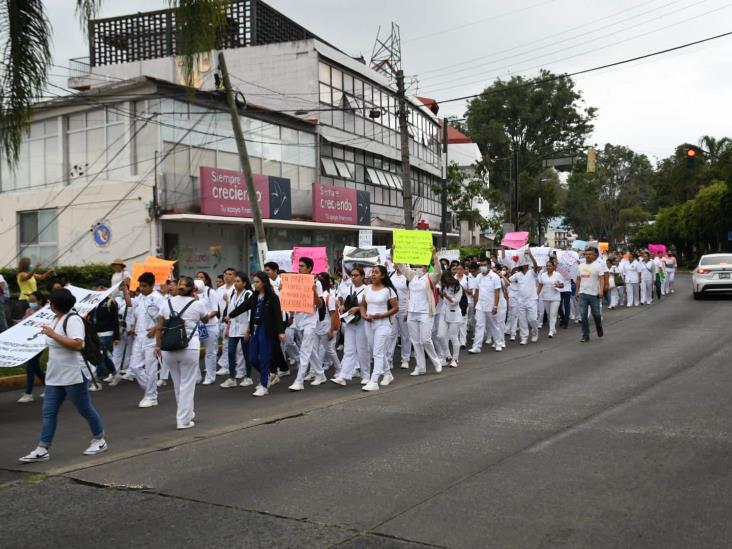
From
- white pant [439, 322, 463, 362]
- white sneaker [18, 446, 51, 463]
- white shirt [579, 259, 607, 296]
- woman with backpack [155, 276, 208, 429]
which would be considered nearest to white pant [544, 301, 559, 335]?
white shirt [579, 259, 607, 296]

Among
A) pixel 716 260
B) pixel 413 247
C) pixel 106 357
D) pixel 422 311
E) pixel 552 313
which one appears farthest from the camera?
pixel 716 260

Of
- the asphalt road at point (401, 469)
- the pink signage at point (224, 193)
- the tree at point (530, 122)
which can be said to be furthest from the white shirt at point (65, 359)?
the tree at point (530, 122)

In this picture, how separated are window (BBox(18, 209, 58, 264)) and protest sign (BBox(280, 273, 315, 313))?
51.7 ft

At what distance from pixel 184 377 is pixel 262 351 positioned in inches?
83.6

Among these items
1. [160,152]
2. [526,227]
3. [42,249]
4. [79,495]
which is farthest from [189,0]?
[526,227]

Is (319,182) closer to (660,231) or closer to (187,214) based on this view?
(187,214)

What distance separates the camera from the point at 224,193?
24281 millimetres

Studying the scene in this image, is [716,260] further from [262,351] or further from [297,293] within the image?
[262,351]

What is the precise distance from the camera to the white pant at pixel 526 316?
16.0 m

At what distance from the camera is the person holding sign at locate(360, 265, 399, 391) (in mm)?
10563

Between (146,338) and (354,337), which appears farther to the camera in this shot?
(354,337)

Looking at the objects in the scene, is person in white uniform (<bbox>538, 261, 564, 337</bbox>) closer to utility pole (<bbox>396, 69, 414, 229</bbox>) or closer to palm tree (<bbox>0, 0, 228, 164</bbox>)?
utility pole (<bbox>396, 69, 414, 229</bbox>)

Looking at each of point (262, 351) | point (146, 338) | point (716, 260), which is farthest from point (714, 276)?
point (146, 338)

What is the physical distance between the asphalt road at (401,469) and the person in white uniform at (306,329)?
38 cm
